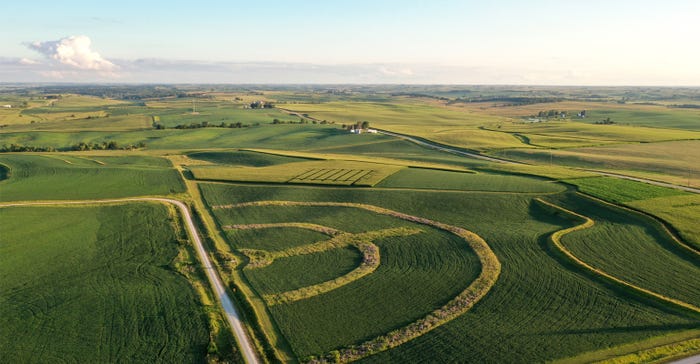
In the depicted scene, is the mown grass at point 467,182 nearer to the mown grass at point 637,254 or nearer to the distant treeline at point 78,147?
the mown grass at point 637,254

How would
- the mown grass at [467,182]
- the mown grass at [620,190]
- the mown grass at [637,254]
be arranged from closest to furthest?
the mown grass at [637,254], the mown grass at [620,190], the mown grass at [467,182]

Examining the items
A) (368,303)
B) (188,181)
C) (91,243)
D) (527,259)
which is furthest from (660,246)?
(188,181)

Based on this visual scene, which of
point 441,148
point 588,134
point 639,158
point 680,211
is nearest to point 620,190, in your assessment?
point 680,211

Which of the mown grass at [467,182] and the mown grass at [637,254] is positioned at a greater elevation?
the mown grass at [467,182]

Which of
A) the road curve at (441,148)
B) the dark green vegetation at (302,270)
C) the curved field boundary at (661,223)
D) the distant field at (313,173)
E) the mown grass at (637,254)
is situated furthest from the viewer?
the road curve at (441,148)

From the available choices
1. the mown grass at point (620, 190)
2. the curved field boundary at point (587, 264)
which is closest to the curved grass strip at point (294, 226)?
the curved field boundary at point (587, 264)

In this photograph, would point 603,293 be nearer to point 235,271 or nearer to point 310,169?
point 235,271

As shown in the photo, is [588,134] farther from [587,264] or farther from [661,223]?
[587,264]
